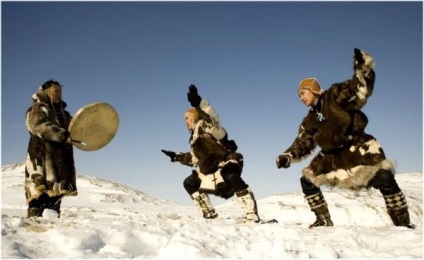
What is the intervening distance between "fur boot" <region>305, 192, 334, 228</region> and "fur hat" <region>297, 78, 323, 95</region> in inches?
50.2

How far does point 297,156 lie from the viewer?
4930 millimetres

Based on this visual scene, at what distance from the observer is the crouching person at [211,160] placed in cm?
525

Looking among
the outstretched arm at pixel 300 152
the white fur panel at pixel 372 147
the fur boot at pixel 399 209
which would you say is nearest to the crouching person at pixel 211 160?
the outstretched arm at pixel 300 152

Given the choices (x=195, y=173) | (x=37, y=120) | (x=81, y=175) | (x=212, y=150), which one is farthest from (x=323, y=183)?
(x=81, y=175)

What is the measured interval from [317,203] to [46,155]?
3613mm

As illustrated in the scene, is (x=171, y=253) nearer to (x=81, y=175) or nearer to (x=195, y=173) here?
(x=195, y=173)

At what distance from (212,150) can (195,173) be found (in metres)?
0.55

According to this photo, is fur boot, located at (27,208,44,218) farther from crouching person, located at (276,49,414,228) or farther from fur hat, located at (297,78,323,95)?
fur hat, located at (297,78,323,95)

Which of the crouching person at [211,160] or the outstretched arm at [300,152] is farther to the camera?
the crouching person at [211,160]

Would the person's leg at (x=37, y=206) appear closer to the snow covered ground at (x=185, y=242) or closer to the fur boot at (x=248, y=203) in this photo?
the snow covered ground at (x=185, y=242)

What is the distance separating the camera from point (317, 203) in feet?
15.5

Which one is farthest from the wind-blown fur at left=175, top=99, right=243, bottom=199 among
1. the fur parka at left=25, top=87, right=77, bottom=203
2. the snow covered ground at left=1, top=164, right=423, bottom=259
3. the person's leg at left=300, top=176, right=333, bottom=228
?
the fur parka at left=25, top=87, right=77, bottom=203

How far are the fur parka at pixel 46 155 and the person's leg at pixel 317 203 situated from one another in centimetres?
314

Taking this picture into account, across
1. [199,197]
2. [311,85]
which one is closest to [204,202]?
[199,197]
